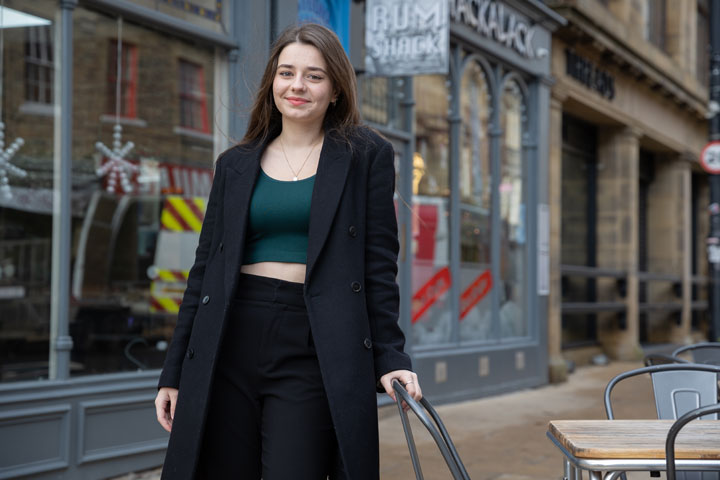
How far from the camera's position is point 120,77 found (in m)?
7.04

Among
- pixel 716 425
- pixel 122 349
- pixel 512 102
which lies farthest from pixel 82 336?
pixel 512 102

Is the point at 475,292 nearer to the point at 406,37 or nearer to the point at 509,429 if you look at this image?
the point at 509,429

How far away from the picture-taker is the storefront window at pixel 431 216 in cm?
937

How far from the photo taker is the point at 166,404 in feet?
8.95

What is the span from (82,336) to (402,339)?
13.9 feet

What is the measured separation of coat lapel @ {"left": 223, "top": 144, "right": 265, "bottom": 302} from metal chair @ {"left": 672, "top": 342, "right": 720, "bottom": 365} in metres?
2.55

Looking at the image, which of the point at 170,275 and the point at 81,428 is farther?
the point at 170,275

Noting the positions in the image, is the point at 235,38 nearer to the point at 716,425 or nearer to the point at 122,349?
the point at 122,349

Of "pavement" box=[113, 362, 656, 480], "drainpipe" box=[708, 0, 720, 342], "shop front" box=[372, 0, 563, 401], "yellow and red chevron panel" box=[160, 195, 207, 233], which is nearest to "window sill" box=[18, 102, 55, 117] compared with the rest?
"yellow and red chevron panel" box=[160, 195, 207, 233]

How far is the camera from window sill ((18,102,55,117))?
20.8 ft

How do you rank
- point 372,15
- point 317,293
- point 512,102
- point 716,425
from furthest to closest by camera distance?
point 512,102 < point 372,15 < point 716,425 < point 317,293

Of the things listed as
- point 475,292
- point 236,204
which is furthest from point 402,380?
point 475,292

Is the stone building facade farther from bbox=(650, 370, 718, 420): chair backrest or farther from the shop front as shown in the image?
bbox=(650, 370, 718, 420): chair backrest

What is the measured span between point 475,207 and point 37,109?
5417 mm
